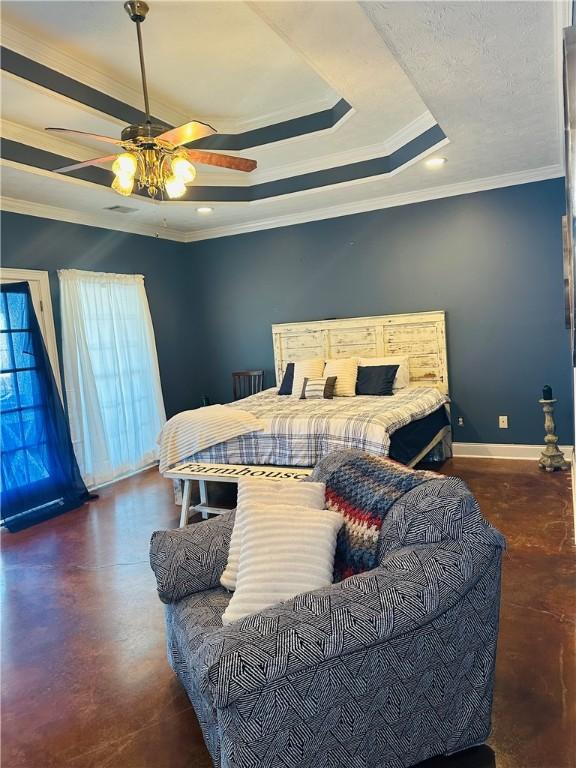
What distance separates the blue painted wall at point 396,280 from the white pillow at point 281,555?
377cm

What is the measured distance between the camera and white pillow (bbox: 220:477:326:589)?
1.89 meters

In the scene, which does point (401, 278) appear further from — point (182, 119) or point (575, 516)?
point (575, 516)

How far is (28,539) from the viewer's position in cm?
397

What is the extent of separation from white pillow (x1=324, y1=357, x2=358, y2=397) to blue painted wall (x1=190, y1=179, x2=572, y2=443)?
2.53 feet

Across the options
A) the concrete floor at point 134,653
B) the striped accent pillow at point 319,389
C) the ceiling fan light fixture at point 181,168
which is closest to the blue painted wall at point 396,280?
the striped accent pillow at point 319,389

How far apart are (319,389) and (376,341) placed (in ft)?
3.22

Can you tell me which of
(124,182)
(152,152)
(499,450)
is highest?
(152,152)

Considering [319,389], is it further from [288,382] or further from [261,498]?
[261,498]

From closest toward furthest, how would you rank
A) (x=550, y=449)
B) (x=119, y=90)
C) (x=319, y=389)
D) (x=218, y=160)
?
(x=218, y=160) < (x=119, y=90) < (x=550, y=449) < (x=319, y=389)

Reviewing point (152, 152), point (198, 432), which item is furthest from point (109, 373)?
point (152, 152)

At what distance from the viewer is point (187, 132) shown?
268 cm

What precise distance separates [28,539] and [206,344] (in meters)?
3.31

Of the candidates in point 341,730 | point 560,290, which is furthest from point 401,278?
point 341,730

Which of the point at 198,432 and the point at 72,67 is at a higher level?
the point at 72,67
